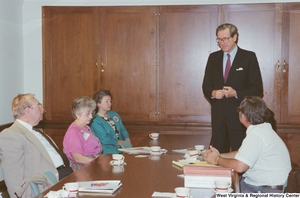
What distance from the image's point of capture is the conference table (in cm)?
257

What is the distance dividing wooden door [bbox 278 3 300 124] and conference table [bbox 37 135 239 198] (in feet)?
8.44

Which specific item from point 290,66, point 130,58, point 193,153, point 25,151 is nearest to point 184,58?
point 130,58

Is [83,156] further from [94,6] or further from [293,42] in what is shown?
[293,42]

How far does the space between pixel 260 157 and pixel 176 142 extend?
1.38 metres

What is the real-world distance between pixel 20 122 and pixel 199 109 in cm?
298

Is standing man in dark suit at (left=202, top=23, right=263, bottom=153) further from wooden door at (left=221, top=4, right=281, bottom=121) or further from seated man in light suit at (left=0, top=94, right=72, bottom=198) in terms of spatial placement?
seated man in light suit at (left=0, top=94, right=72, bottom=198)

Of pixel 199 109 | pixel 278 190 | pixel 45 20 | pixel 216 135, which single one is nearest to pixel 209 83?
pixel 216 135

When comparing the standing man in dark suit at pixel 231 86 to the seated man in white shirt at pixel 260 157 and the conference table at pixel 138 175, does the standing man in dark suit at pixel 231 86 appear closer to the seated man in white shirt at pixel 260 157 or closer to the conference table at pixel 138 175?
the conference table at pixel 138 175

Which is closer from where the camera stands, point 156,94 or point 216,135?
point 216,135

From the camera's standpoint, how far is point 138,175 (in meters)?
2.98

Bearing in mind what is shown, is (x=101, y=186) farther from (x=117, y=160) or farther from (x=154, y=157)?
(x=154, y=157)

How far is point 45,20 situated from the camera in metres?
6.38

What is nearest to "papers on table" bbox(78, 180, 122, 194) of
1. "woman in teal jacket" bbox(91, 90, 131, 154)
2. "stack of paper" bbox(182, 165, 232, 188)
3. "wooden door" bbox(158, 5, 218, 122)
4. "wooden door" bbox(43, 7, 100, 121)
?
"stack of paper" bbox(182, 165, 232, 188)

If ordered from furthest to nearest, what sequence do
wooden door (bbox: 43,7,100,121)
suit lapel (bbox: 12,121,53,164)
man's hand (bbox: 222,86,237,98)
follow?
wooden door (bbox: 43,7,100,121) < man's hand (bbox: 222,86,237,98) < suit lapel (bbox: 12,121,53,164)
